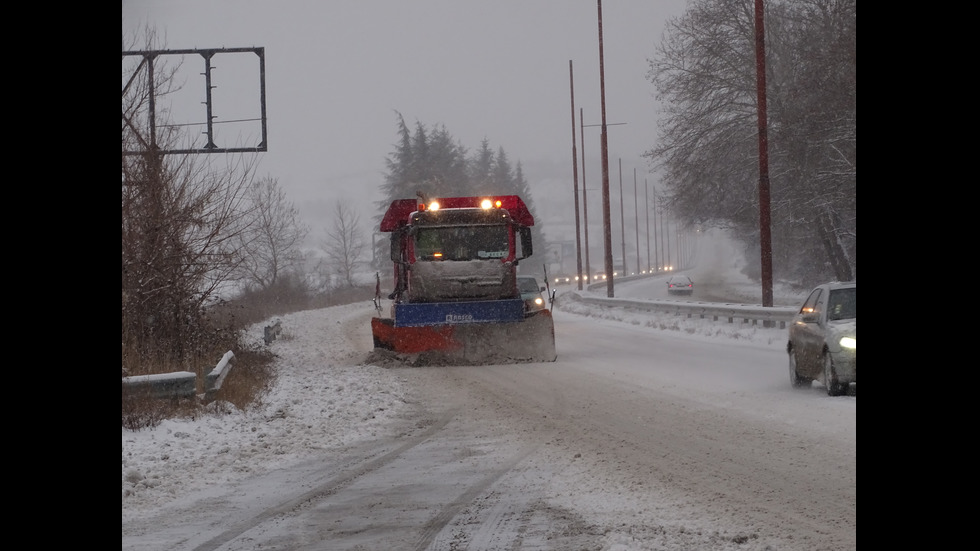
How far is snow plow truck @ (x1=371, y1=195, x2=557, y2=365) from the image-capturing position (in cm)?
1884

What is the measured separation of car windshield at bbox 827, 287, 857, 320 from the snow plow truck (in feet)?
23.6

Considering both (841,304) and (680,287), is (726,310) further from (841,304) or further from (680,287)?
(680,287)

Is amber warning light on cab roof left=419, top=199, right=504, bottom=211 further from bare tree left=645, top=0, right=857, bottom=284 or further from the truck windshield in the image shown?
bare tree left=645, top=0, right=857, bottom=284

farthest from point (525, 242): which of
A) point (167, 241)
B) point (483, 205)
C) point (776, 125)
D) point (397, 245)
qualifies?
point (776, 125)

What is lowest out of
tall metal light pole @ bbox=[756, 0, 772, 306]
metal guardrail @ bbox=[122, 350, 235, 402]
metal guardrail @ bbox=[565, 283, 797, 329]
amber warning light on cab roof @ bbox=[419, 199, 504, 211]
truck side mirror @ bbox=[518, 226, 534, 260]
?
metal guardrail @ bbox=[122, 350, 235, 402]

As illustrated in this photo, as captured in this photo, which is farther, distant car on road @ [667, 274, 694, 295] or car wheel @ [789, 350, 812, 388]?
distant car on road @ [667, 274, 694, 295]

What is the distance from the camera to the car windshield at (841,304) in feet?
39.7

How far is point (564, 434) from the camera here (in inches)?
398

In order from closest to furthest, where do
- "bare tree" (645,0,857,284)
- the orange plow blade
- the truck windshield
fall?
the orange plow blade, the truck windshield, "bare tree" (645,0,857,284)

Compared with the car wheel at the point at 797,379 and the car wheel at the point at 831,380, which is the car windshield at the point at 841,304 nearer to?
the car wheel at the point at 831,380

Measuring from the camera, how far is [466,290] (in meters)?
19.3

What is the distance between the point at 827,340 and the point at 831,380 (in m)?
0.49

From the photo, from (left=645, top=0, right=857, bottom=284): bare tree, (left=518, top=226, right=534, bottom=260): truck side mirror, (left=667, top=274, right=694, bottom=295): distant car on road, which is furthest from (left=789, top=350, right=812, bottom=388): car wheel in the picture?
(left=667, top=274, right=694, bottom=295): distant car on road
